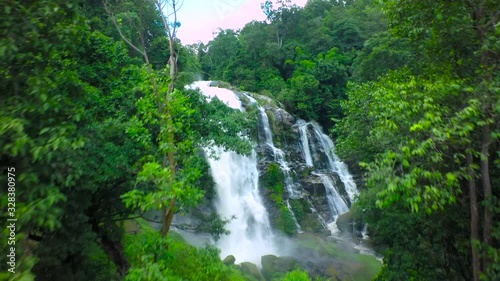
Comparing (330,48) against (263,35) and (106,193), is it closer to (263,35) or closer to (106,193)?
(263,35)

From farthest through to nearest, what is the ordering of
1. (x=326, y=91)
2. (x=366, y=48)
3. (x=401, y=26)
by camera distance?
(x=326, y=91)
(x=366, y=48)
(x=401, y=26)

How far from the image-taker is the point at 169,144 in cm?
498

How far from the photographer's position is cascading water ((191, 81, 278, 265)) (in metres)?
15.3

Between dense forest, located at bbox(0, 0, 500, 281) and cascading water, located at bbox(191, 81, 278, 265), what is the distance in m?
6.53

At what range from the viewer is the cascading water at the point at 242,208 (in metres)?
15.3

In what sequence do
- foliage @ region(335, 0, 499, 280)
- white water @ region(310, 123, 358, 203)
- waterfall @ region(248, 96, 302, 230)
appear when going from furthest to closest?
white water @ region(310, 123, 358, 203) → waterfall @ region(248, 96, 302, 230) → foliage @ region(335, 0, 499, 280)

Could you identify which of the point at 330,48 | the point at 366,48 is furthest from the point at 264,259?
the point at 330,48

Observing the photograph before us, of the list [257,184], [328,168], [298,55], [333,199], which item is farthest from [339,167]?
[298,55]

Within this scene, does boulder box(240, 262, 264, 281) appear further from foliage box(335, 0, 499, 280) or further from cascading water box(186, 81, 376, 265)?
foliage box(335, 0, 499, 280)

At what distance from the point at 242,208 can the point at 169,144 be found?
12.3 m

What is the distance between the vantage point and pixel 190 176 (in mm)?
4984

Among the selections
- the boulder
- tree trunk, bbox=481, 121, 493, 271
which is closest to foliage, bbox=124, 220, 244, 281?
the boulder

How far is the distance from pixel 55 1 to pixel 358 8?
1579 inches

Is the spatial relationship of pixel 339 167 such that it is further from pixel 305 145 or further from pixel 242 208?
pixel 242 208
